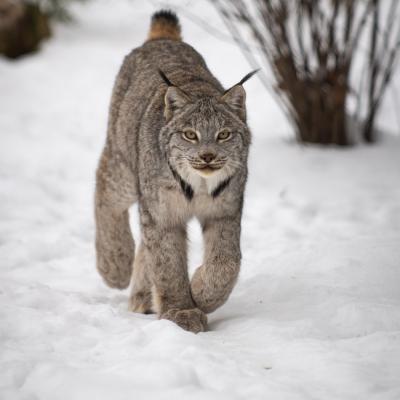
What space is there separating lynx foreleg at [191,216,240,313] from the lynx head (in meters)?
0.28

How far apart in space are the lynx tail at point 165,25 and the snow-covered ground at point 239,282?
51cm

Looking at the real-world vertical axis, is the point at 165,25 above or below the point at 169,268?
above

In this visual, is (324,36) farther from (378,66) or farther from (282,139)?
(282,139)

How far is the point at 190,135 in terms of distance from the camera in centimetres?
372

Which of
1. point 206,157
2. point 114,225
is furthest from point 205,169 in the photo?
point 114,225

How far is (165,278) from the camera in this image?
3889 millimetres

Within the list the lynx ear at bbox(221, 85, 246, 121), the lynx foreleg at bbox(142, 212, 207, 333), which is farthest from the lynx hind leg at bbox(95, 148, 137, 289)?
the lynx ear at bbox(221, 85, 246, 121)

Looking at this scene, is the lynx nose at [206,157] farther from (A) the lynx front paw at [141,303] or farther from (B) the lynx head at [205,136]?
(A) the lynx front paw at [141,303]

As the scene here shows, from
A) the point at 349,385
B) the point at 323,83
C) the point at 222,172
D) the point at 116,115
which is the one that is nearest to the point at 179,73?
the point at 116,115

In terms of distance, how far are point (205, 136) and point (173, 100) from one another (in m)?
0.32

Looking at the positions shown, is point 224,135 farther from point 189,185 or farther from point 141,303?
point 141,303

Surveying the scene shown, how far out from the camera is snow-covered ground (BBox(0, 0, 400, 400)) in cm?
280

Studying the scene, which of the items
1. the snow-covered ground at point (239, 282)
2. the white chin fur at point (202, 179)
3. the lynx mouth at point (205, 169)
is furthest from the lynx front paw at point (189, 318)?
the lynx mouth at point (205, 169)

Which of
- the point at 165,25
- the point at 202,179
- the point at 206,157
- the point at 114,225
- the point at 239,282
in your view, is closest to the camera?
the point at 206,157
